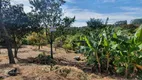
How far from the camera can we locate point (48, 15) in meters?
18.8

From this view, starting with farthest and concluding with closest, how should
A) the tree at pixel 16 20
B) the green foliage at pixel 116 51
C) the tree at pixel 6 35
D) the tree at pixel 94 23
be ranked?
the tree at pixel 94 23 → the tree at pixel 16 20 → the tree at pixel 6 35 → the green foliage at pixel 116 51

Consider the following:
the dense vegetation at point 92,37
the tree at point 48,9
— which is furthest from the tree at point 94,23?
the tree at point 48,9

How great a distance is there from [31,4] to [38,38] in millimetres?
8234

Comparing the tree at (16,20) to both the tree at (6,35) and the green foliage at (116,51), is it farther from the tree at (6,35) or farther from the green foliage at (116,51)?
the green foliage at (116,51)

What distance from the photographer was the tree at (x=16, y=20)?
16.5 metres

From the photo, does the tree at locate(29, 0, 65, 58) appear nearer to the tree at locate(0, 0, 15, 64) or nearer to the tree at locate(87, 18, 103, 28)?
the tree at locate(0, 0, 15, 64)

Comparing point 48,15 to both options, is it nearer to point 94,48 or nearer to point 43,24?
point 43,24

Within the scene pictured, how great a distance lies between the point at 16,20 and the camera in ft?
56.6

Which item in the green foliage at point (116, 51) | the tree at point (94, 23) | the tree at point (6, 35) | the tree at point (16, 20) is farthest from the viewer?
the tree at point (94, 23)

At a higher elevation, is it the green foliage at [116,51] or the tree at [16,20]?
the tree at [16,20]

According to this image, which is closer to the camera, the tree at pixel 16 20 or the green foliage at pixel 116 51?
the green foliage at pixel 116 51

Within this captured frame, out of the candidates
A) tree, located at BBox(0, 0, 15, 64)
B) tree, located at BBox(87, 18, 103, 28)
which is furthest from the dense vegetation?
tree, located at BBox(87, 18, 103, 28)

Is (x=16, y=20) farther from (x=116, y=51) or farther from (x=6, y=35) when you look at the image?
(x=116, y=51)

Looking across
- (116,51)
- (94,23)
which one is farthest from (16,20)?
(94,23)
